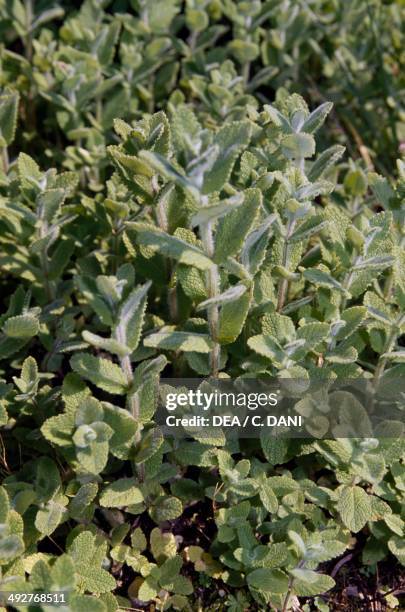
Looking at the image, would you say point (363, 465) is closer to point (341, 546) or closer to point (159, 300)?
point (341, 546)

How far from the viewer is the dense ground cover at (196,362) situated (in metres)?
2.02

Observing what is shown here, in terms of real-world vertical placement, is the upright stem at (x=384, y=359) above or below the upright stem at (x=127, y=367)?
below

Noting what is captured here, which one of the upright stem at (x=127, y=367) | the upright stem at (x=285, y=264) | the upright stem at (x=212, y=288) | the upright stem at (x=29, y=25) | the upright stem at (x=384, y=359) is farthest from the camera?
the upright stem at (x=29, y=25)

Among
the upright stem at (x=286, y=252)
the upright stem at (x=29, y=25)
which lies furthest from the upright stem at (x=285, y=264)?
the upright stem at (x=29, y=25)

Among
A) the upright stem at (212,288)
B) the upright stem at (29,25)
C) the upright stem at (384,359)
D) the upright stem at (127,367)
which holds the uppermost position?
the upright stem at (29,25)

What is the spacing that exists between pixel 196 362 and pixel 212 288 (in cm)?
32

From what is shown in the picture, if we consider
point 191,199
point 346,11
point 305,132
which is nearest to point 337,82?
point 346,11

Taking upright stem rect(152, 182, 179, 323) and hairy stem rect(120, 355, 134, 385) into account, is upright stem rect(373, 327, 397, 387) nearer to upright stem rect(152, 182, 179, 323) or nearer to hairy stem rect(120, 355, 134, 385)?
upright stem rect(152, 182, 179, 323)

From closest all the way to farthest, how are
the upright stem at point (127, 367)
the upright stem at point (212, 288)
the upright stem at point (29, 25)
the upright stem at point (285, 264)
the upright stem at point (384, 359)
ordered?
the upright stem at point (212, 288) → the upright stem at point (127, 367) → the upright stem at point (285, 264) → the upright stem at point (384, 359) → the upright stem at point (29, 25)

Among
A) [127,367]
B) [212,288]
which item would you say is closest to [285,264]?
[212,288]

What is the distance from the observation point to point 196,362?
2.29 metres

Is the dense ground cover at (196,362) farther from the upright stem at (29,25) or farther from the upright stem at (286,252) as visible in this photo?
the upright stem at (29,25)

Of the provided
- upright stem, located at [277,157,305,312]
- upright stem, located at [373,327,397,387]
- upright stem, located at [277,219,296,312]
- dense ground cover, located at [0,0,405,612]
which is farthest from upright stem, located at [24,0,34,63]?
upright stem, located at [373,327,397,387]

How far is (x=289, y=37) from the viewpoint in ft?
12.4
